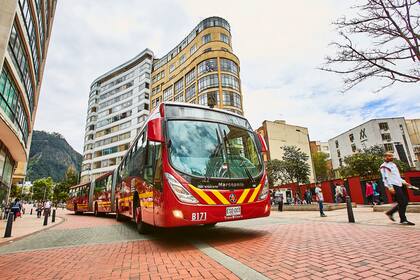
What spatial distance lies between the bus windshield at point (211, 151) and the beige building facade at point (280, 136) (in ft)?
127

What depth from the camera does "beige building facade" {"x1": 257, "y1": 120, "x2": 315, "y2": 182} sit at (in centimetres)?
4512

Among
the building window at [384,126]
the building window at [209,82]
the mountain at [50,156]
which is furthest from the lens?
the mountain at [50,156]

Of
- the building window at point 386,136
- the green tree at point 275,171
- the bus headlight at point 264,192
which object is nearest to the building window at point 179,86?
the green tree at point 275,171

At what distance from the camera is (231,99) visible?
35.9 meters

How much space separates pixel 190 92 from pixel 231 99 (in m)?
8.63

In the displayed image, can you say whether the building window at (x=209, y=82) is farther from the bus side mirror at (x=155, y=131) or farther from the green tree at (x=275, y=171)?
the bus side mirror at (x=155, y=131)

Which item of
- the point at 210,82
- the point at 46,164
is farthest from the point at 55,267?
the point at 46,164

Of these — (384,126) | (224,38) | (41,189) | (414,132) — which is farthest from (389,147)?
(41,189)

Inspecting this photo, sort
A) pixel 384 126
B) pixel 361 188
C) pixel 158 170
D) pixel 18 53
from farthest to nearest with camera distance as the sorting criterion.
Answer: pixel 384 126, pixel 361 188, pixel 18 53, pixel 158 170

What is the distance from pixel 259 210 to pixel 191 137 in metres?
2.20

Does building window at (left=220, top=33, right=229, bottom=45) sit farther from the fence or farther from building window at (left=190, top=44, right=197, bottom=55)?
the fence

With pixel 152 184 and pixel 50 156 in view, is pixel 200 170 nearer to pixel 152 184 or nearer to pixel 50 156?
pixel 152 184

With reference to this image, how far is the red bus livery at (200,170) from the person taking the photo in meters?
4.36

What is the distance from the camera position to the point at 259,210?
5082mm
